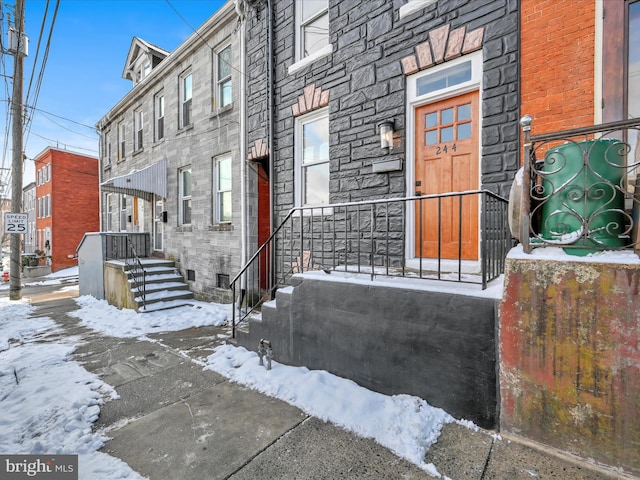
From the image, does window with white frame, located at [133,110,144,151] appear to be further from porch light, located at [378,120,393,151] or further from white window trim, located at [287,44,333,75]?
porch light, located at [378,120,393,151]

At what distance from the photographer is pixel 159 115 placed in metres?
9.64

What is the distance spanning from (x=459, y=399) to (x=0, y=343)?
6574mm

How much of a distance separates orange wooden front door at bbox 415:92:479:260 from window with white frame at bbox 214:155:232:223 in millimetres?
4635

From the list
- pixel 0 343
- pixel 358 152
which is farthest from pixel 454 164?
pixel 0 343

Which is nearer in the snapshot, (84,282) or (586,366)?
(586,366)

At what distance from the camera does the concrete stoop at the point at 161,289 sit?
682cm

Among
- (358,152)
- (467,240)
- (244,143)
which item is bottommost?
(467,240)

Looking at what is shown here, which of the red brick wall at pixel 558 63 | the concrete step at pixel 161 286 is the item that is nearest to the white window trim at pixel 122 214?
the concrete step at pixel 161 286

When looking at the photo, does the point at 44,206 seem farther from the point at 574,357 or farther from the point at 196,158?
the point at 574,357

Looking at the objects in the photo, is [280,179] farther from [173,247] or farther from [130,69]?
[130,69]

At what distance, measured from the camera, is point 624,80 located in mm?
2750

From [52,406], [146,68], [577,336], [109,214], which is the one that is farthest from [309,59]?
[109,214]

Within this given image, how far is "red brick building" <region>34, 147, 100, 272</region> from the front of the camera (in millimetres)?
18078

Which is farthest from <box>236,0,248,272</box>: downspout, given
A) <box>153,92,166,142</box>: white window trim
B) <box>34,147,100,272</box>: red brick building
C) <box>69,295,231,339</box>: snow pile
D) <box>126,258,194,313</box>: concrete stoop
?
<box>34,147,100,272</box>: red brick building
